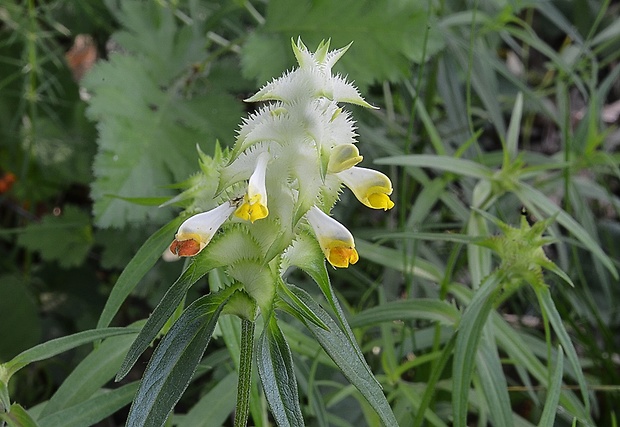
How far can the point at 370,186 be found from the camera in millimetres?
477


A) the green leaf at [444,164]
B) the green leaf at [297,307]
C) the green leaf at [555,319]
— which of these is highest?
the green leaf at [444,164]

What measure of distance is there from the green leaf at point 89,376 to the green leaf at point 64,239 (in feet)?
1.88

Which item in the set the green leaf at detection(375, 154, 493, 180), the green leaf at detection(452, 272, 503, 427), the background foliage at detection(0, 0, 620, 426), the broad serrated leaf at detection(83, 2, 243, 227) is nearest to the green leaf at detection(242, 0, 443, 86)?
the background foliage at detection(0, 0, 620, 426)

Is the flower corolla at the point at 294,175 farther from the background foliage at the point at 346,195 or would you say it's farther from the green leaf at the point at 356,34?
the green leaf at the point at 356,34

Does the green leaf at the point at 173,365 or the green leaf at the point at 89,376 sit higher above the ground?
the green leaf at the point at 89,376

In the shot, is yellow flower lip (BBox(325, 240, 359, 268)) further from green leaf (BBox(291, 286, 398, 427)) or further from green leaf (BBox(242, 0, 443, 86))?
green leaf (BBox(242, 0, 443, 86))

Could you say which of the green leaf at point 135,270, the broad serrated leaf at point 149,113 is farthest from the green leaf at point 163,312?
the broad serrated leaf at point 149,113

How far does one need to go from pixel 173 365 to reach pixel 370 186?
6.6 inches

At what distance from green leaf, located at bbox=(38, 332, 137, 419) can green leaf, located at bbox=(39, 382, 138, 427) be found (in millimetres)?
36

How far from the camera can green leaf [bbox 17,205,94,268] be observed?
4.00 feet

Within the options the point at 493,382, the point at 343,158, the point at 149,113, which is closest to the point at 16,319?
the point at 149,113

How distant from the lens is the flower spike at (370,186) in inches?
18.7

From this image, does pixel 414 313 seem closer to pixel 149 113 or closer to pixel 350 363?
pixel 350 363

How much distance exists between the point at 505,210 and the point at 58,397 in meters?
0.79
